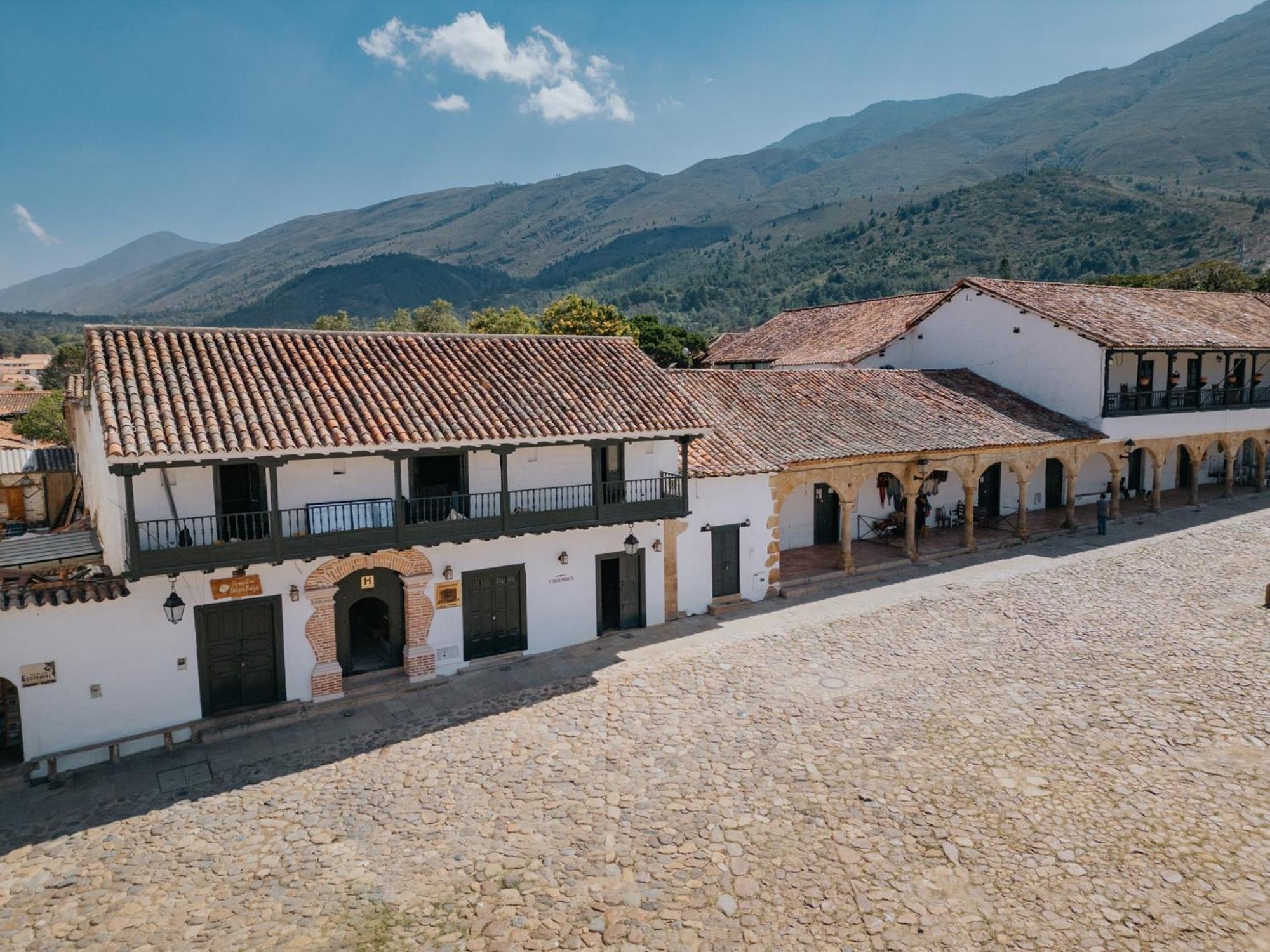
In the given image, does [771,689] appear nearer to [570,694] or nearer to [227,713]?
[570,694]

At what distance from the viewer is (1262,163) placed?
152 metres

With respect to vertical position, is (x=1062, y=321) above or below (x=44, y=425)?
above

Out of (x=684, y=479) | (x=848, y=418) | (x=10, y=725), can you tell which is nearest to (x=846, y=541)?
(x=848, y=418)

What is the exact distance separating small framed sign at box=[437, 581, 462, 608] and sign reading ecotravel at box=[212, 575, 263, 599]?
9.70 ft

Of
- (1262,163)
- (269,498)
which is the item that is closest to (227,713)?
(269,498)

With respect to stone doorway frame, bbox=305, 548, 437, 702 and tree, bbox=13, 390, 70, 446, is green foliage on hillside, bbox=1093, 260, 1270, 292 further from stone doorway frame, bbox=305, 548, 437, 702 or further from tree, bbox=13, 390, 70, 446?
tree, bbox=13, 390, 70, 446

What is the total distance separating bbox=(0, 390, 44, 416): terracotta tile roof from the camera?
49.2m

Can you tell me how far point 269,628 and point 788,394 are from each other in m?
14.5

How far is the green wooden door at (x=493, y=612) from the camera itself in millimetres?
15000

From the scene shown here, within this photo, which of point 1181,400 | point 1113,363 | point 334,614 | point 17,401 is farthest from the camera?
point 17,401

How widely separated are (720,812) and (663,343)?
129 feet

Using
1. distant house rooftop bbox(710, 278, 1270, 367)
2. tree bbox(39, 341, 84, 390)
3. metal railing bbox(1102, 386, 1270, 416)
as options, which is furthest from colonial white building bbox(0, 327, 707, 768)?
tree bbox(39, 341, 84, 390)

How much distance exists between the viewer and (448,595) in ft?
48.2

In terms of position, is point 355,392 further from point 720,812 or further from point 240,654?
point 720,812
